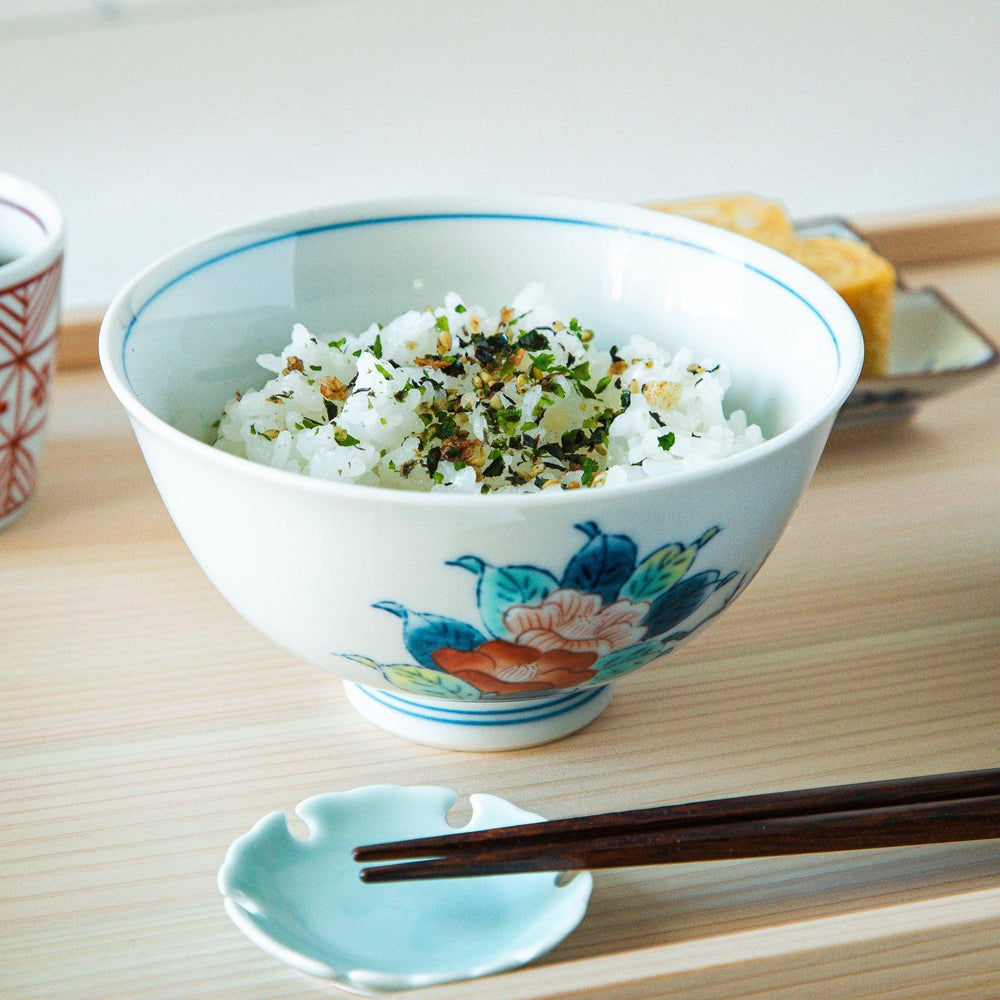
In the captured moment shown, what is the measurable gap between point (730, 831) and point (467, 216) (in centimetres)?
51

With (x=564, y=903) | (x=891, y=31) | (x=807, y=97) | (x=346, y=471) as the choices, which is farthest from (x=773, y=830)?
(x=891, y=31)

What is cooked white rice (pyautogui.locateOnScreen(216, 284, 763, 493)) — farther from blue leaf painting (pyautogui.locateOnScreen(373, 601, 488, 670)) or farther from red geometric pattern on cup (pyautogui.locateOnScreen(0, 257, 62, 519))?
red geometric pattern on cup (pyautogui.locateOnScreen(0, 257, 62, 519))

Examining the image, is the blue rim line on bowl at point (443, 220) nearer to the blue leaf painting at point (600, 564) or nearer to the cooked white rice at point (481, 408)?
the cooked white rice at point (481, 408)

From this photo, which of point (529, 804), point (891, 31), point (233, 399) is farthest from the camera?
point (891, 31)

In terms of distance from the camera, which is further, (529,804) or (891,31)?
(891,31)

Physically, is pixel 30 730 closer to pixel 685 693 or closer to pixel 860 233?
pixel 685 693

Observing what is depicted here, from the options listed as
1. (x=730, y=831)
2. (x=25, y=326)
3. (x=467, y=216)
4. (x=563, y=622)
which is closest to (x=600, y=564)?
(x=563, y=622)

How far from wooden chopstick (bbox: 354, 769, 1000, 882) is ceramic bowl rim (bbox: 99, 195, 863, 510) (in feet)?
0.59

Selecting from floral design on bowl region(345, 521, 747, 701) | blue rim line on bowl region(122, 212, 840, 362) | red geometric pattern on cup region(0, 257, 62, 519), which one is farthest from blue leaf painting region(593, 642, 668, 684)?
red geometric pattern on cup region(0, 257, 62, 519)

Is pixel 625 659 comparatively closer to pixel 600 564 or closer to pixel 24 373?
pixel 600 564

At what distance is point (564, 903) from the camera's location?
2.22 ft

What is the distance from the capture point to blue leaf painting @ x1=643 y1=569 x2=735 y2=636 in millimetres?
705

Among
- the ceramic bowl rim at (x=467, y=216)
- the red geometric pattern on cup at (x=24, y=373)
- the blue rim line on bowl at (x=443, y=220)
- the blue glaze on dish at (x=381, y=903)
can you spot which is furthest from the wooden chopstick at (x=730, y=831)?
the red geometric pattern on cup at (x=24, y=373)

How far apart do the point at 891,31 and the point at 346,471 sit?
289cm
